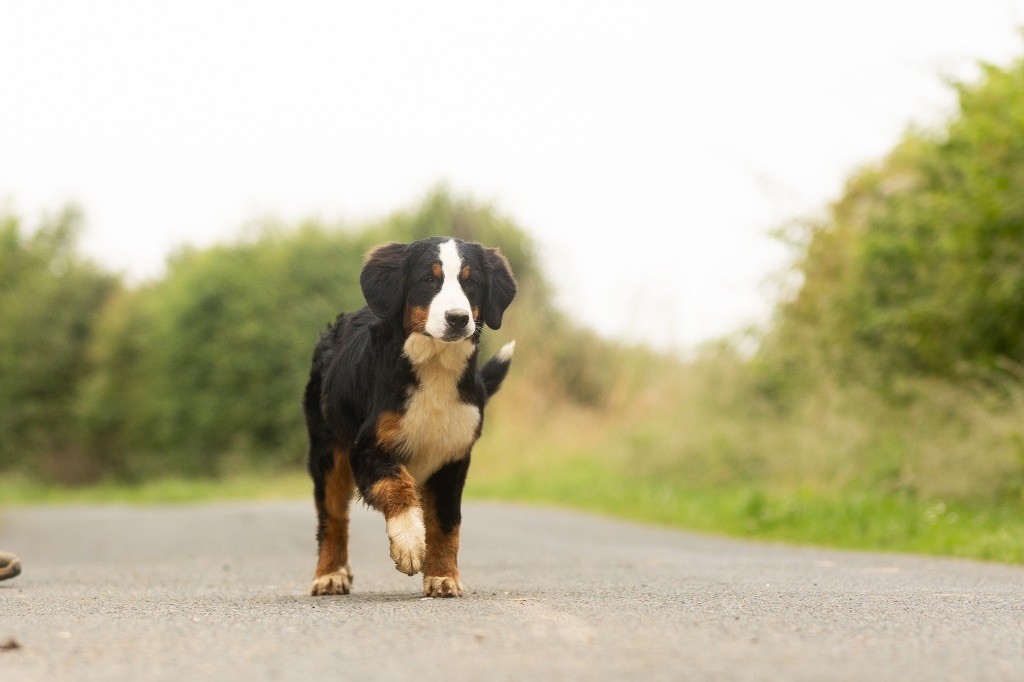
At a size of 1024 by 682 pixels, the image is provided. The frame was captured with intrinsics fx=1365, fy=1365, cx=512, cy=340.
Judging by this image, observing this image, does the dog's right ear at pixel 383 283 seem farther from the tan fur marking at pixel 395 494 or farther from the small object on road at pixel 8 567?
the small object on road at pixel 8 567

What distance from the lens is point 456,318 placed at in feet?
20.0

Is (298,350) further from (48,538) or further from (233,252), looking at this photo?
(48,538)

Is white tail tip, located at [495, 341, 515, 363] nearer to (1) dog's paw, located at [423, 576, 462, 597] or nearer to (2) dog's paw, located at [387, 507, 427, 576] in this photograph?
(1) dog's paw, located at [423, 576, 462, 597]

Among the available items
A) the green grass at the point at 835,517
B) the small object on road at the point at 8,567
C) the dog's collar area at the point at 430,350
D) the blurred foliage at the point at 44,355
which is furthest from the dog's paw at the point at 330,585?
the blurred foliage at the point at 44,355

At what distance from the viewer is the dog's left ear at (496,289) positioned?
21.6 feet

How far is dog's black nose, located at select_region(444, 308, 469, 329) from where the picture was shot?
20.0ft

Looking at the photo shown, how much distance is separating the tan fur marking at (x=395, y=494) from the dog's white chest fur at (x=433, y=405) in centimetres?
16

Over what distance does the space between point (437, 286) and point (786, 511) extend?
28.4 ft

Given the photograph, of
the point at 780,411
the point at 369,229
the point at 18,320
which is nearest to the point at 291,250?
the point at 369,229

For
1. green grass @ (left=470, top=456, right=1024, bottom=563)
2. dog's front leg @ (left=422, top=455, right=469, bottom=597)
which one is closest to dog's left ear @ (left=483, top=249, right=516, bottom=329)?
dog's front leg @ (left=422, top=455, right=469, bottom=597)

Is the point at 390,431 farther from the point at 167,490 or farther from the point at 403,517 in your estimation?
the point at 167,490

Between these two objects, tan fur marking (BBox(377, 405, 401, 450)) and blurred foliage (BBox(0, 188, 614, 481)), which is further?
blurred foliage (BBox(0, 188, 614, 481))

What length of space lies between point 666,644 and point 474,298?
2.40m

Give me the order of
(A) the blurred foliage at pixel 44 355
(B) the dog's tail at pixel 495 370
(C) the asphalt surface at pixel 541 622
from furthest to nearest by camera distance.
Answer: (A) the blurred foliage at pixel 44 355, (B) the dog's tail at pixel 495 370, (C) the asphalt surface at pixel 541 622
